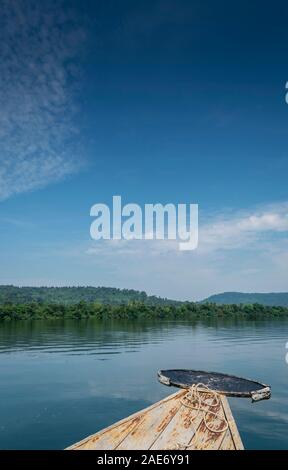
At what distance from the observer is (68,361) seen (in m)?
29.2

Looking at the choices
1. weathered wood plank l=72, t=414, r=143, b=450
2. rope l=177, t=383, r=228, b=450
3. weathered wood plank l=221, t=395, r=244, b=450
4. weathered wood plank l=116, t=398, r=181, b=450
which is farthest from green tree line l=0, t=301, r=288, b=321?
weathered wood plank l=72, t=414, r=143, b=450

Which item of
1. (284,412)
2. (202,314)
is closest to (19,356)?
(284,412)

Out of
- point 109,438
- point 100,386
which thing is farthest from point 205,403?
point 100,386

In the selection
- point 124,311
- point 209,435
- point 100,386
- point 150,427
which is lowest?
point 124,311

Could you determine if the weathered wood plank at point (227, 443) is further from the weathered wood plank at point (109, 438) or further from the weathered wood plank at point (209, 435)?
the weathered wood plank at point (109, 438)

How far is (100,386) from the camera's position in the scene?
21.2 meters

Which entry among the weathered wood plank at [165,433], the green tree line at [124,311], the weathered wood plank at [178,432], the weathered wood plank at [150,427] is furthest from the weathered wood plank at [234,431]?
the green tree line at [124,311]

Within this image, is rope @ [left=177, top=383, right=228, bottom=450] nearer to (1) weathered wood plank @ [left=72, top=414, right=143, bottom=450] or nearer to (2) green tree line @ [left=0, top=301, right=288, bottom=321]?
(1) weathered wood plank @ [left=72, top=414, right=143, bottom=450]

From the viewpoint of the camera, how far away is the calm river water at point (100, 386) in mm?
13922

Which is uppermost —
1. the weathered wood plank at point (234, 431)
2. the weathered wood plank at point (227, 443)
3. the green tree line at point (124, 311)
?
the weathered wood plank at point (234, 431)

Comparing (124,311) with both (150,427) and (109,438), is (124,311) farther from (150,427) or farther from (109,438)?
(109,438)

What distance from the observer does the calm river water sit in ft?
45.7
